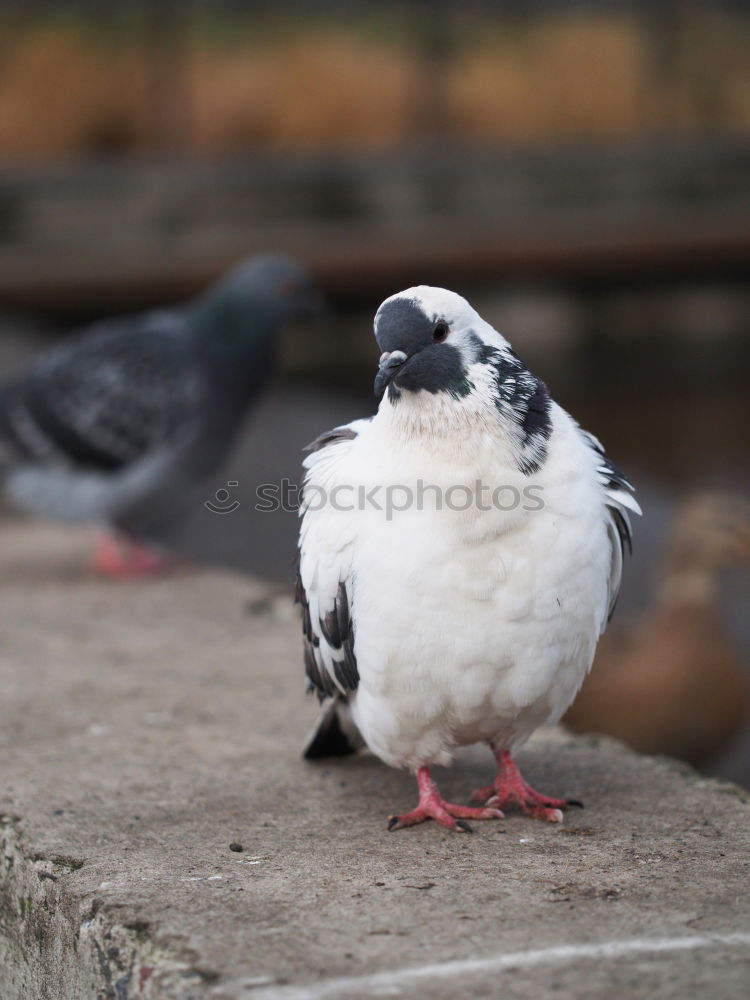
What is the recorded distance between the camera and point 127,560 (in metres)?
7.11

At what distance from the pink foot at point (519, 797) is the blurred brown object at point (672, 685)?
2944 mm

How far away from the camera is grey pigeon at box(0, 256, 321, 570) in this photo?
7.04 meters

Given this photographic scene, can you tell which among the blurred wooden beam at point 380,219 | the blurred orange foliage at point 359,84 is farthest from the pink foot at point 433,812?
the blurred orange foliage at point 359,84

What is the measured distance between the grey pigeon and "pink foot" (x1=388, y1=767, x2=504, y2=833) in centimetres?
345

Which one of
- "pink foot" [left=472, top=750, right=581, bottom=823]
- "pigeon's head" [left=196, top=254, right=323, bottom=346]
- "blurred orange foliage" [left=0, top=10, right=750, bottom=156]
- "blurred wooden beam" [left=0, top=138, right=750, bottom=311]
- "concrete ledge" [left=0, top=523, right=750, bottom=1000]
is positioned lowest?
"concrete ledge" [left=0, top=523, right=750, bottom=1000]

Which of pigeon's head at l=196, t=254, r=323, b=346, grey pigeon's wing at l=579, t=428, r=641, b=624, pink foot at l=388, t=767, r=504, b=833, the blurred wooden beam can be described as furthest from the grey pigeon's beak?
the blurred wooden beam

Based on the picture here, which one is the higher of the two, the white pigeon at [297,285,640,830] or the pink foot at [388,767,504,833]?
the white pigeon at [297,285,640,830]

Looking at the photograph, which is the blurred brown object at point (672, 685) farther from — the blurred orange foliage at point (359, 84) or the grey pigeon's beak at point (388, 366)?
the blurred orange foliage at point (359, 84)

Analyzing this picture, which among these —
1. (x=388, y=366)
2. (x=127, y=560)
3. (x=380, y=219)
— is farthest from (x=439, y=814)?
(x=380, y=219)

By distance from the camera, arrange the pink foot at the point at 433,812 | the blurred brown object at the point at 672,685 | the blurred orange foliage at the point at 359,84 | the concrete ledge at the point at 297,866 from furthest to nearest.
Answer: the blurred orange foliage at the point at 359,84
the blurred brown object at the point at 672,685
the pink foot at the point at 433,812
the concrete ledge at the point at 297,866

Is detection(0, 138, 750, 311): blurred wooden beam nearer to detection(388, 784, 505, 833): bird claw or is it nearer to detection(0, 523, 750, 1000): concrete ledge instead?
detection(0, 523, 750, 1000): concrete ledge

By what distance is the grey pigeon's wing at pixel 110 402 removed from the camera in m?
7.02

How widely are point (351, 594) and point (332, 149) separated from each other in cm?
1201

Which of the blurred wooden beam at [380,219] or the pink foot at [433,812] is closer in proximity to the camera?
the pink foot at [433,812]
